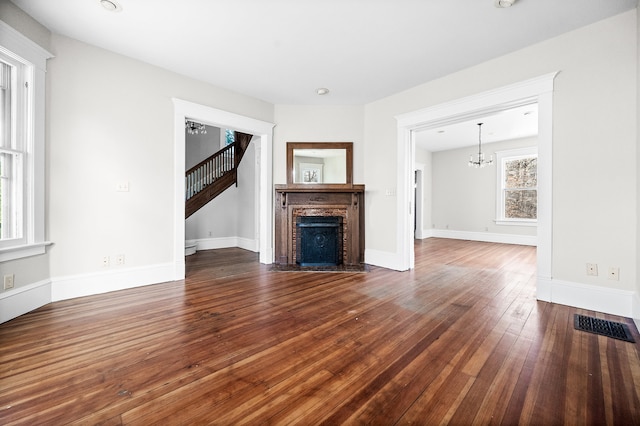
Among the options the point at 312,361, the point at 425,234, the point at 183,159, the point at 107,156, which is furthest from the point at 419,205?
the point at 107,156

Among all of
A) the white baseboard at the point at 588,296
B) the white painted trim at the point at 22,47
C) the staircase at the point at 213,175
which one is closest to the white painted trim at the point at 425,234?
the white baseboard at the point at 588,296

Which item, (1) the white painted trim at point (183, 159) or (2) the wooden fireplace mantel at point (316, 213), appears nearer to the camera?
(1) the white painted trim at point (183, 159)

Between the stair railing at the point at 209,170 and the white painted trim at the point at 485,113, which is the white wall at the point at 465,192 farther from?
the stair railing at the point at 209,170

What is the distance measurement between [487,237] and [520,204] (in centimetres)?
117

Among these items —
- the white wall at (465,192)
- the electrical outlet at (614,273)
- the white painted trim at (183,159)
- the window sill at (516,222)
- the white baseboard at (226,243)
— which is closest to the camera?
the electrical outlet at (614,273)

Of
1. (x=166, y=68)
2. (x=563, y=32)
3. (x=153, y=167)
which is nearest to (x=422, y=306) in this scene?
(x=563, y=32)

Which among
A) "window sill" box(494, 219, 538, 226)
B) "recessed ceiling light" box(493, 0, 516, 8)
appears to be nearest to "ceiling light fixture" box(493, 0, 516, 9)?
"recessed ceiling light" box(493, 0, 516, 8)

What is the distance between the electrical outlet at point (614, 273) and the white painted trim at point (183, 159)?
412cm

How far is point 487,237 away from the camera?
24.2ft

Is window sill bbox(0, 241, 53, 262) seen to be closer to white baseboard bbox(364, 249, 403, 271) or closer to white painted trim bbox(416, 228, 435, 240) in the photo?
white baseboard bbox(364, 249, 403, 271)

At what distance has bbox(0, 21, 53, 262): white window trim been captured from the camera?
2.40 meters

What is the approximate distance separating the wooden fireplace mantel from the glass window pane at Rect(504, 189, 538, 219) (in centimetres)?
518

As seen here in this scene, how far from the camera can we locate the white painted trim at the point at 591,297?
2393 millimetres

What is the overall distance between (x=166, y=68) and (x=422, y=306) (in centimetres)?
413
